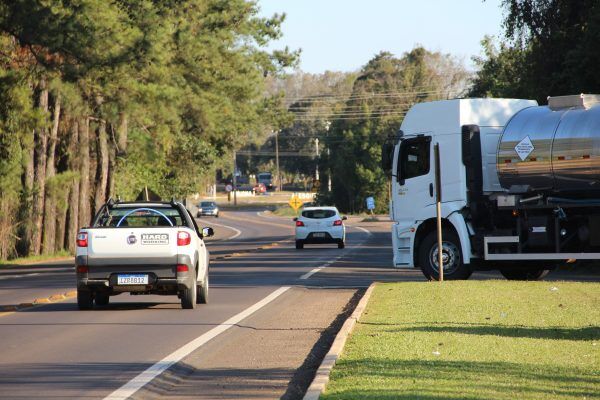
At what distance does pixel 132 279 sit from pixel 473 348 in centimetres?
749

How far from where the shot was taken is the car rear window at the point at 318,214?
154 ft

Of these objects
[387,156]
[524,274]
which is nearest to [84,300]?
[387,156]

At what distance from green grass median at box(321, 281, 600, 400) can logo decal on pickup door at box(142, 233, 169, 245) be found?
3.40m

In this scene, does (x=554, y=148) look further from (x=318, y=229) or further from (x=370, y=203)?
(x=370, y=203)

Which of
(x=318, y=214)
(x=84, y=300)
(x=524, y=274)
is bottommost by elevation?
(x=524, y=274)

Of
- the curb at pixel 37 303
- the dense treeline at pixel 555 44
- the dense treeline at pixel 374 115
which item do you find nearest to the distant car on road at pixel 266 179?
the dense treeline at pixel 374 115

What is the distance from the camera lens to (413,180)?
2573 cm

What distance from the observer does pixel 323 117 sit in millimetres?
137625

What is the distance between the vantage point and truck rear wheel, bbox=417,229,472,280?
2508 cm

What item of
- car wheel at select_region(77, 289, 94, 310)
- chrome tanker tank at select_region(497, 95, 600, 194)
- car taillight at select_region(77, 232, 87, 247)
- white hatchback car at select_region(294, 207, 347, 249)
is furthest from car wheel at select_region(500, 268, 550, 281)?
white hatchback car at select_region(294, 207, 347, 249)

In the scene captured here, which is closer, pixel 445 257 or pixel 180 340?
pixel 180 340

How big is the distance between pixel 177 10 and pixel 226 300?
34971 millimetres

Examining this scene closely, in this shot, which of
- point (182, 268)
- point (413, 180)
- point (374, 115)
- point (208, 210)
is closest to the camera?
point (182, 268)

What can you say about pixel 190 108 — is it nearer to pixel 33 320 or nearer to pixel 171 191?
pixel 171 191
